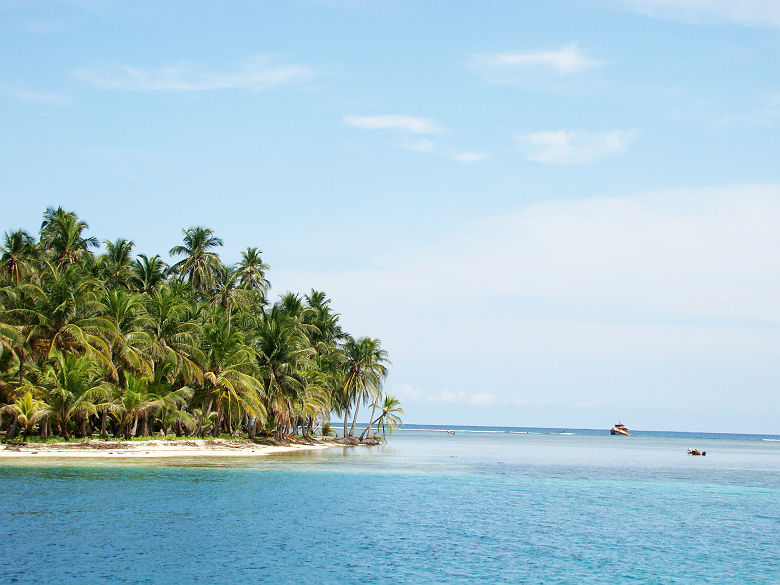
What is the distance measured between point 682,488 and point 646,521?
15494 mm

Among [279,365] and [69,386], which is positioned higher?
[279,365]

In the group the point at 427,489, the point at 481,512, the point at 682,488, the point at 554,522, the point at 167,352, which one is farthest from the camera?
the point at 167,352

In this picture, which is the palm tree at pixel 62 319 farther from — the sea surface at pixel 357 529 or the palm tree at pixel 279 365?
the palm tree at pixel 279 365

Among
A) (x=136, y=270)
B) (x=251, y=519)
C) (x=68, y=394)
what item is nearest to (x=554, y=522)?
(x=251, y=519)

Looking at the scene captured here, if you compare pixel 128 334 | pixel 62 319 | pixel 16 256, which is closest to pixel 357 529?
A: pixel 62 319

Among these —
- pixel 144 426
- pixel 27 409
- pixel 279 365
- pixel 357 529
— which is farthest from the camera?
pixel 279 365

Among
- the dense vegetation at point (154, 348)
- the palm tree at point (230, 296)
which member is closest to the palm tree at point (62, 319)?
the dense vegetation at point (154, 348)

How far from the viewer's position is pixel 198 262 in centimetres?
7269

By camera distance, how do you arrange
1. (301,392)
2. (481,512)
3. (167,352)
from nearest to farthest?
(481,512)
(167,352)
(301,392)

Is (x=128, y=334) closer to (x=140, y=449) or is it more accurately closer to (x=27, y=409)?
(x=140, y=449)

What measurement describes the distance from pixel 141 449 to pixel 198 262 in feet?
97.6

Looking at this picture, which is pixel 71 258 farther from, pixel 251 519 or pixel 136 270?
pixel 251 519

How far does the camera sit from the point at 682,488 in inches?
1641

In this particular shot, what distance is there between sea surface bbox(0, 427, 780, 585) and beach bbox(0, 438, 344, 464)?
305 centimetres
